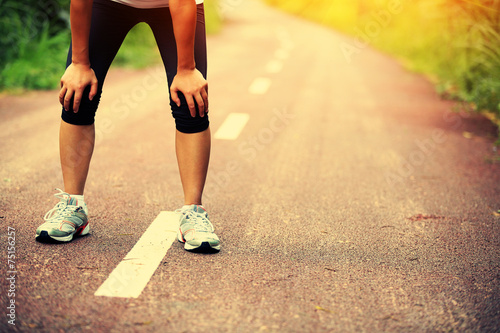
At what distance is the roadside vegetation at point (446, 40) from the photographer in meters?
6.57

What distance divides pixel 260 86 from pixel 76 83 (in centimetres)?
596

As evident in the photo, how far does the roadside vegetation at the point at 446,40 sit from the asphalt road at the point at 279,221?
921mm

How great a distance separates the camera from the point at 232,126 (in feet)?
18.3

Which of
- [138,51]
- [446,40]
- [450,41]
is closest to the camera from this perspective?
[450,41]

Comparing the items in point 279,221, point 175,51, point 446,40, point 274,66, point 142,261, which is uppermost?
point 175,51

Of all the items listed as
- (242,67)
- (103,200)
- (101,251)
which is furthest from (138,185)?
(242,67)

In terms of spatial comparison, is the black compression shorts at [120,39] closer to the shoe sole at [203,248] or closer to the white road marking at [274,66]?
the shoe sole at [203,248]

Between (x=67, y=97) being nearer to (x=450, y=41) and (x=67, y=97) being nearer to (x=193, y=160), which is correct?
(x=193, y=160)

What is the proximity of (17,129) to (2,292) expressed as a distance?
3410mm

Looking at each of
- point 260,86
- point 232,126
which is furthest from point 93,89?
point 260,86

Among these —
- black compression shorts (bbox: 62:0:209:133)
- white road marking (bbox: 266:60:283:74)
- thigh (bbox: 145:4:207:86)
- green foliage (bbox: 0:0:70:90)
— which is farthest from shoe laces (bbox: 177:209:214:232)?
white road marking (bbox: 266:60:283:74)

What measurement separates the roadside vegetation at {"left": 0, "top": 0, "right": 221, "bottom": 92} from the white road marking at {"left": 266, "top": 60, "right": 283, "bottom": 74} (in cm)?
224

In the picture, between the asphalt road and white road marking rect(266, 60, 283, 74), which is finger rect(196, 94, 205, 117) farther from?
Answer: white road marking rect(266, 60, 283, 74)

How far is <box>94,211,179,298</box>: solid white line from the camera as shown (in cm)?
213
